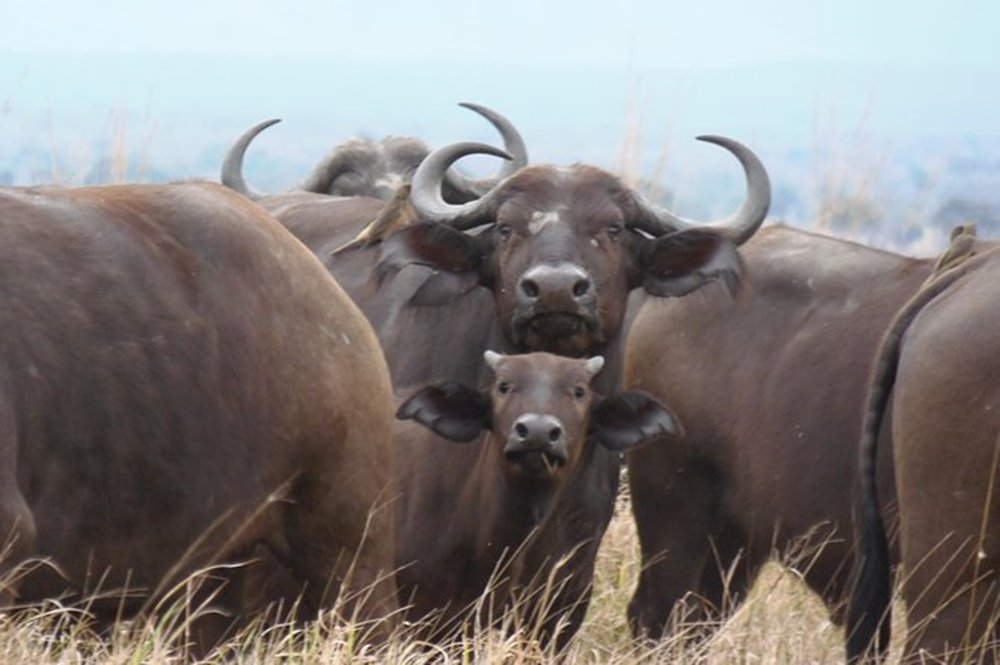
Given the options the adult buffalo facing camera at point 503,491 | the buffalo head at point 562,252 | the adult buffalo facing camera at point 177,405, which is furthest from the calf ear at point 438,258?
the adult buffalo facing camera at point 177,405

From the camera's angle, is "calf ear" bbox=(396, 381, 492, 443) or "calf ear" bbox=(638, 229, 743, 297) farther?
"calf ear" bbox=(638, 229, 743, 297)

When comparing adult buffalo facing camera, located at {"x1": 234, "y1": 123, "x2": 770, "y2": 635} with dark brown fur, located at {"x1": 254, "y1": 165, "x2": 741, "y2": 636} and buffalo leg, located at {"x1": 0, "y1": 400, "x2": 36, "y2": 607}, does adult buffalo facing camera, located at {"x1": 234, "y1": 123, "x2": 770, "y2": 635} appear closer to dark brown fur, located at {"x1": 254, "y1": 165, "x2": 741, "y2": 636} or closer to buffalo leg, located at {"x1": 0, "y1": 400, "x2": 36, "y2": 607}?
dark brown fur, located at {"x1": 254, "y1": 165, "x2": 741, "y2": 636}

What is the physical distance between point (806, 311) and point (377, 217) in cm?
169

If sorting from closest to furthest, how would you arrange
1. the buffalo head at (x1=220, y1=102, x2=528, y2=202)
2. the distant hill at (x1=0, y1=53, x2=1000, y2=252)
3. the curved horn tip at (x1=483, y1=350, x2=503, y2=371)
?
the curved horn tip at (x1=483, y1=350, x2=503, y2=371), the buffalo head at (x1=220, y1=102, x2=528, y2=202), the distant hill at (x1=0, y1=53, x2=1000, y2=252)

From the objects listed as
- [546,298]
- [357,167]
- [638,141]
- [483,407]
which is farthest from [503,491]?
[638,141]

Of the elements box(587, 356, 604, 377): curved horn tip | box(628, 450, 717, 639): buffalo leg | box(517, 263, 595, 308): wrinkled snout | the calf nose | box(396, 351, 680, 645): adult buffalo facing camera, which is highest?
box(517, 263, 595, 308): wrinkled snout

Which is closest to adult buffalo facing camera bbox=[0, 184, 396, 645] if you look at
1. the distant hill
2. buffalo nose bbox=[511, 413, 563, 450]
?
buffalo nose bbox=[511, 413, 563, 450]

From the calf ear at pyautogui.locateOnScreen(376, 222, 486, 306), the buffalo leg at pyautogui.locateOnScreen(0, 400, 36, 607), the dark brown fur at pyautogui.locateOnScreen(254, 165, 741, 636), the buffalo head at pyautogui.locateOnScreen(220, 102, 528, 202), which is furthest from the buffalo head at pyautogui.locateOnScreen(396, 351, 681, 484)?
the buffalo head at pyautogui.locateOnScreen(220, 102, 528, 202)

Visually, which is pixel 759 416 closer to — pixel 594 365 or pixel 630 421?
pixel 630 421

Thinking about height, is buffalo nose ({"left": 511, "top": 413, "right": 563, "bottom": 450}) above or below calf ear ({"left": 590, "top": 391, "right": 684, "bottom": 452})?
above

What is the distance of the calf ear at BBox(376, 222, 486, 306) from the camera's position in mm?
8602

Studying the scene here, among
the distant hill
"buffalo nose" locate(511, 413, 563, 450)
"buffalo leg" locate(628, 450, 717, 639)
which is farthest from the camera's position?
the distant hill

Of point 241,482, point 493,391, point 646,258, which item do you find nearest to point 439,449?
point 493,391

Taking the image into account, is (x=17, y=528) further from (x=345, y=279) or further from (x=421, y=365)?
(x=345, y=279)
